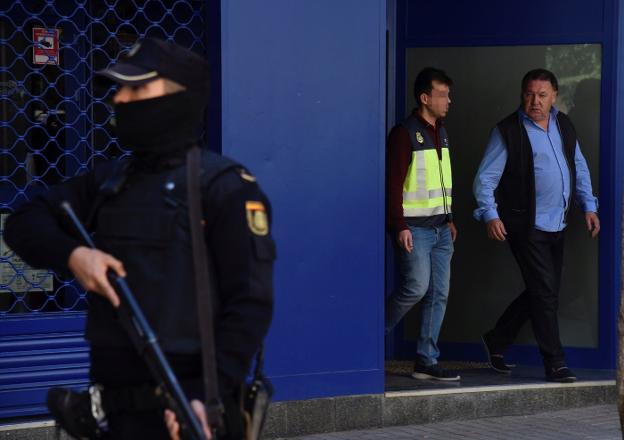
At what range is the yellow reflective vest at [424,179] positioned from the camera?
7398 mm

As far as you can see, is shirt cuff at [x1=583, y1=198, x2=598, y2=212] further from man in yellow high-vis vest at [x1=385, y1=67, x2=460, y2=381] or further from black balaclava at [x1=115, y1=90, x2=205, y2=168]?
black balaclava at [x1=115, y1=90, x2=205, y2=168]

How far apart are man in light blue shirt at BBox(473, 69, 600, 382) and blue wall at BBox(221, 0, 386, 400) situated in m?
1.19

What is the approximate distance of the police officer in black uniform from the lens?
2.96m

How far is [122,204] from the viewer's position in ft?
10.0

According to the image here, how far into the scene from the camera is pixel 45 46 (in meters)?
6.25

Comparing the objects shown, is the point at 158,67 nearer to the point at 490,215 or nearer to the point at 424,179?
the point at 424,179

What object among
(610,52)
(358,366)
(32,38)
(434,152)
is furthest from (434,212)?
(32,38)

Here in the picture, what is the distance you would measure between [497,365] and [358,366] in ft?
4.64

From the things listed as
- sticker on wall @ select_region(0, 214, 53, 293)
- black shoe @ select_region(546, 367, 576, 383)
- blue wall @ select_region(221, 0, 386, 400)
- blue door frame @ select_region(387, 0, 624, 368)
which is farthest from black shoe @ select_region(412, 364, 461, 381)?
sticker on wall @ select_region(0, 214, 53, 293)

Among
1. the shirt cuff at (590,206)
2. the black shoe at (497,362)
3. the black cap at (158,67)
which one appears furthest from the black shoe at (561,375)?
the black cap at (158,67)

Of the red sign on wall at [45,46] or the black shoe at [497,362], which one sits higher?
the red sign on wall at [45,46]

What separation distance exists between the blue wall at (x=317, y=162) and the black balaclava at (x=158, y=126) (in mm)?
3234

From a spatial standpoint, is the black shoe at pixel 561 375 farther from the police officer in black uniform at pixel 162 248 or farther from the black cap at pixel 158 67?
the black cap at pixel 158 67

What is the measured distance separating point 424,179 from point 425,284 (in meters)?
0.65
